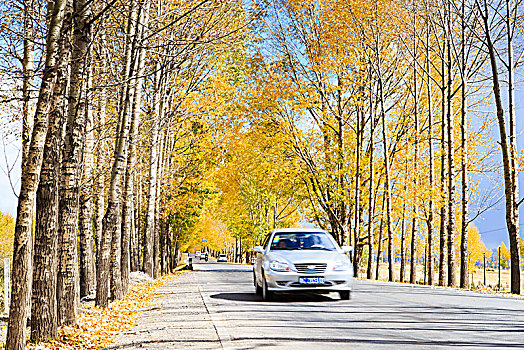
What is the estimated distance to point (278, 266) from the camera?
→ 48.4ft

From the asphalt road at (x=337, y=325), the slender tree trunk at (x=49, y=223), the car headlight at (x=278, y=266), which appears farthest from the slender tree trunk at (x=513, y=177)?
the slender tree trunk at (x=49, y=223)

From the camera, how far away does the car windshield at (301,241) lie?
15.8 m

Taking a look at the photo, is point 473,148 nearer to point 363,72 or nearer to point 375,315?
point 363,72

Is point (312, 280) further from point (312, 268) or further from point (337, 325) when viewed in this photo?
point (337, 325)

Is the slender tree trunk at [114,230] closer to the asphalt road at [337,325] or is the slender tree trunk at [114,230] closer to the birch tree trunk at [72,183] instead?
the asphalt road at [337,325]

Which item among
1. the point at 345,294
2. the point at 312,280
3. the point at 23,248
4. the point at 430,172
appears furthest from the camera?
the point at 430,172

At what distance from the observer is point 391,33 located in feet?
98.6

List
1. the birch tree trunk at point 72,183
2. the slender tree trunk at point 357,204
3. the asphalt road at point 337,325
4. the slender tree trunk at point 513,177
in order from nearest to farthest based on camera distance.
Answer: the asphalt road at point 337,325 → the birch tree trunk at point 72,183 → the slender tree trunk at point 513,177 → the slender tree trunk at point 357,204

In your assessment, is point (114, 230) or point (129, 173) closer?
point (114, 230)

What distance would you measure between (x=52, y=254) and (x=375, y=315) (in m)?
6.02

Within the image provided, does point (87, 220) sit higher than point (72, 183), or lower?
lower

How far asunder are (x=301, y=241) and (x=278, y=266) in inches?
59.8

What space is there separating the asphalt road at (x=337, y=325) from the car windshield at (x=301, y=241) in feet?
4.78

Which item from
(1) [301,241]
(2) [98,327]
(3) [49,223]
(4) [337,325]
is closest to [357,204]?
(1) [301,241]
